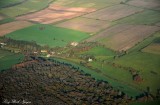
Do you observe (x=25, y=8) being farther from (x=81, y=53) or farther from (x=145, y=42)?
(x=145, y=42)

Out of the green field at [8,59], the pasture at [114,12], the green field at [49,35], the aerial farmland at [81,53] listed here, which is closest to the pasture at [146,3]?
the aerial farmland at [81,53]

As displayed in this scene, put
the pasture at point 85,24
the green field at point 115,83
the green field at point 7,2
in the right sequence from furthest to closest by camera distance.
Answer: the green field at point 7,2
the pasture at point 85,24
the green field at point 115,83

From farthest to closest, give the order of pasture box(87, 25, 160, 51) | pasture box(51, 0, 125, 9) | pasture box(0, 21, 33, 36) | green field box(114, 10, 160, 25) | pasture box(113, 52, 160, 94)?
pasture box(51, 0, 125, 9) < green field box(114, 10, 160, 25) < pasture box(0, 21, 33, 36) < pasture box(87, 25, 160, 51) < pasture box(113, 52, 160, 94)

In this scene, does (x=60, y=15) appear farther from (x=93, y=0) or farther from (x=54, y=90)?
(x=54, y=90)

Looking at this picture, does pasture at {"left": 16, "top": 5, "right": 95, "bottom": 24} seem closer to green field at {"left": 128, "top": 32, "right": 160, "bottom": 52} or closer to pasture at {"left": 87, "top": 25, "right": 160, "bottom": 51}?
pasture at {"left": 87, "top": 25, "right": 160, "bottom": 51}

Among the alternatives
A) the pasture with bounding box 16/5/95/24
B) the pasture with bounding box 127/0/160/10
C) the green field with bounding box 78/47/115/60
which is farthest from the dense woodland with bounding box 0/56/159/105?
the pasture with bounding box 127/0/160/10

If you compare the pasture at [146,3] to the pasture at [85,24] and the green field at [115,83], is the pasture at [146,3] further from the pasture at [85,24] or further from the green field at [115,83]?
the green field at [115,83]

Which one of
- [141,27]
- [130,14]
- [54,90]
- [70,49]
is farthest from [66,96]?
[130,14]
